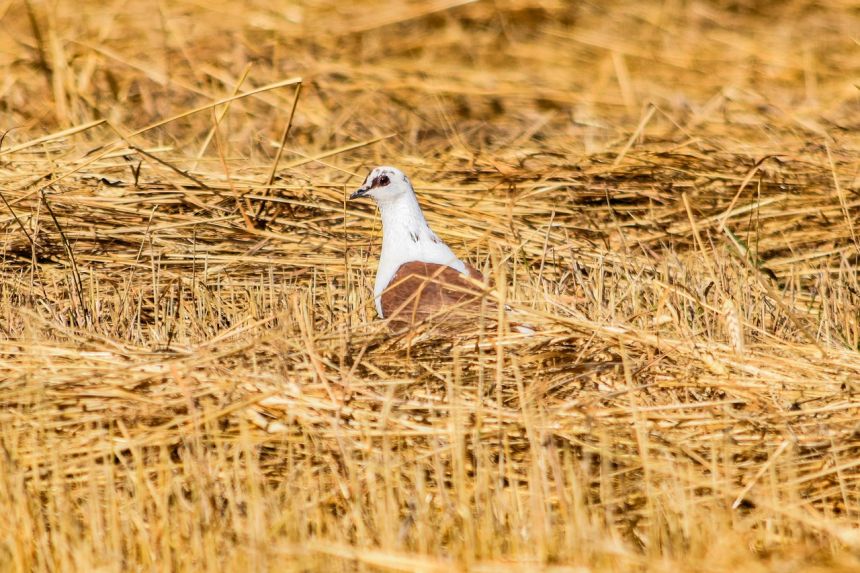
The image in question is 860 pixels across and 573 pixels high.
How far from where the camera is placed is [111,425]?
3643mm

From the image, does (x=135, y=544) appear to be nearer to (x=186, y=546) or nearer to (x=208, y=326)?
(x=186, y=546)

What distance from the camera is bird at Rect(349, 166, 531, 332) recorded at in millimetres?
4551

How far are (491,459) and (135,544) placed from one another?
3.72ft

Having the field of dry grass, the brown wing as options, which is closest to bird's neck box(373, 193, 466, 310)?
the brown wing

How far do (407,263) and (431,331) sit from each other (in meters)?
0.88

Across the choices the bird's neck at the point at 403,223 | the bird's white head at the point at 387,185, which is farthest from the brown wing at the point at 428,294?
the bird's white head at the point at 387,185

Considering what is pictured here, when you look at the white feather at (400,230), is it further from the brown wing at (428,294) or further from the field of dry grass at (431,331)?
the field of dry grass at (431,331)

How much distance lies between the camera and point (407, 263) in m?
5.03

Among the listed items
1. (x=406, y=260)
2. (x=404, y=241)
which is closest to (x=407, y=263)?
(x=406, y=260)

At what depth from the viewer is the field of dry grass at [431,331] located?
339cm

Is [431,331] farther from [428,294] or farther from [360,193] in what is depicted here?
[360,193]

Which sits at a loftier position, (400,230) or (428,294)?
(400,230)

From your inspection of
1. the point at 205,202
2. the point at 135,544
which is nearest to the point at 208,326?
the point at 205,202

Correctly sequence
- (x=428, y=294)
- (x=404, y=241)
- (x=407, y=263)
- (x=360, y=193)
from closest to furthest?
(x=428, y=294) → (x=407, y=263) → (x=404, y=241) → (x=360, y=193)
